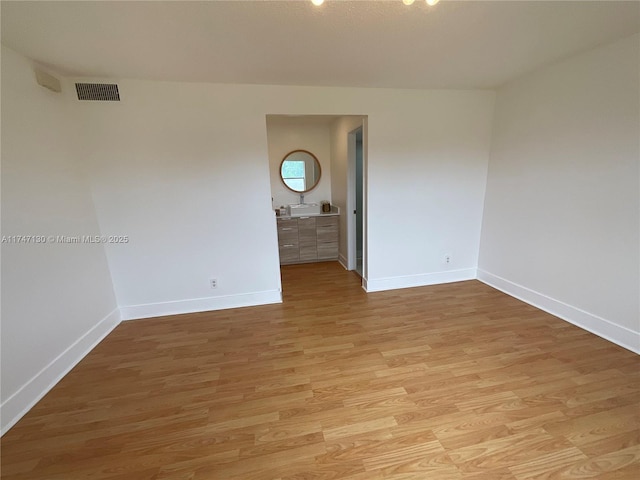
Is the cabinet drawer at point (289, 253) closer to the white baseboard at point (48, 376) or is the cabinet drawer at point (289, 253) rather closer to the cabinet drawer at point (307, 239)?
the cabinet drawer at point (307, 239)

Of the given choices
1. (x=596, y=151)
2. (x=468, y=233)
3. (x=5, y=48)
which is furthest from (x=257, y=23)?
(x=468, y=233)

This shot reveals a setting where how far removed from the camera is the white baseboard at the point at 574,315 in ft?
6.84

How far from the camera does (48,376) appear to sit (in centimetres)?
188

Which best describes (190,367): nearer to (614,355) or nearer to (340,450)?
(340,450)

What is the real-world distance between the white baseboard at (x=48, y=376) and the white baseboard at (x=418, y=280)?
282 centimetres

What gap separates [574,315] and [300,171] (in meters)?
4.10

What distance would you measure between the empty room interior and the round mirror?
137cm

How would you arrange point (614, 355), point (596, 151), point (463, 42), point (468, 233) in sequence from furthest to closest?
point (468, 233) < point (596, 151) < point (614, 355) < point (463, 42)

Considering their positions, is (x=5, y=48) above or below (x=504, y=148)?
above

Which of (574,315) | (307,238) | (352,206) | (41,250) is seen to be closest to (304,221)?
(307,238)

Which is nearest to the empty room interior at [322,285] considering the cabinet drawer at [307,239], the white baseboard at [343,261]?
the white baseboard at [343,261]

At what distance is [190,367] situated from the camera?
2068 millimetres

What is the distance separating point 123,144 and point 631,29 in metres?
4.08

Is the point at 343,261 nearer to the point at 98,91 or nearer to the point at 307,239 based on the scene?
the point at 307,239
